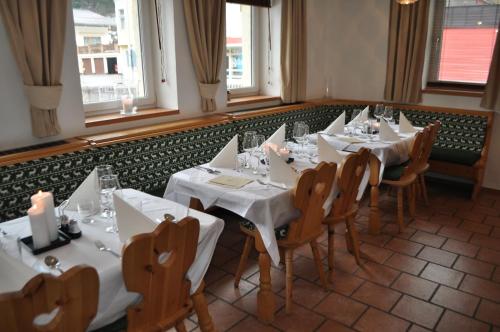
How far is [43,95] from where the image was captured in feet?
8.75

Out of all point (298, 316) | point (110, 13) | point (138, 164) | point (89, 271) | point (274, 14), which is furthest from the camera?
point (274, 14)

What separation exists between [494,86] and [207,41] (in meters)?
2.89

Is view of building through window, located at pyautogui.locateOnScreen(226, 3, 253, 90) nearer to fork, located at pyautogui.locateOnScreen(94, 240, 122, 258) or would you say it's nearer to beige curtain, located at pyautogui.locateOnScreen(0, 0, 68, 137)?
beige curtain, located at pyautogui.locateOnScreen(0, 0, 68, 137)

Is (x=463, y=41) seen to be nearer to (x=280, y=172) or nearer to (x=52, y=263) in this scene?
(x=280, y=172)

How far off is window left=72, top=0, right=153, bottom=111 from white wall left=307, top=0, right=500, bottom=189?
87.2 inches

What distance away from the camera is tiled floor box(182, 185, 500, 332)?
7.79ft

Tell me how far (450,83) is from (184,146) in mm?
3175

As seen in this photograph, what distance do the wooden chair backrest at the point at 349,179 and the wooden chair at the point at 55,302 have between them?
160 cm

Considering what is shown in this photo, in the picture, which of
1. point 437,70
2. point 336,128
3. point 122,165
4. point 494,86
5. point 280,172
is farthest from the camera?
point 437,70

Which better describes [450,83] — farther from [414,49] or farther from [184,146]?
[184,146]

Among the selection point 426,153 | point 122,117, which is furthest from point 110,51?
point 426,153

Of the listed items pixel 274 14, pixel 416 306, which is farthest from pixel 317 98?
pixel 416 306

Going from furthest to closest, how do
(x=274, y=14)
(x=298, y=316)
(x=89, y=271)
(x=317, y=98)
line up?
(x=317, y=98) → (x=274, y=14) → (x=298, y=316) → (x=89, y=271)

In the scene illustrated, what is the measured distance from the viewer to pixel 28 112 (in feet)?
8.90
